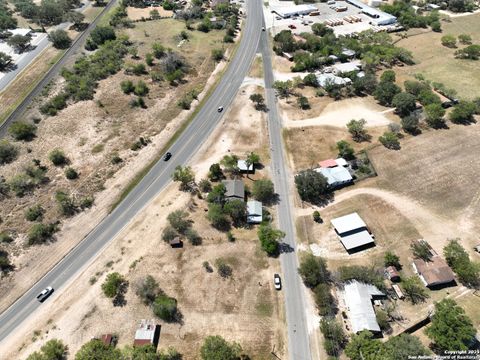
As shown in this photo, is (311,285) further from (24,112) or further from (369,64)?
(24,112)

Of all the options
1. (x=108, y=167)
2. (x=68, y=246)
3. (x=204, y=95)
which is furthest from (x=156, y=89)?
(x=68, y=246)

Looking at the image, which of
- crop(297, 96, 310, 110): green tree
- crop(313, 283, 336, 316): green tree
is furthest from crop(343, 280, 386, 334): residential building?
crop(297, 96, 310, 110): green tree

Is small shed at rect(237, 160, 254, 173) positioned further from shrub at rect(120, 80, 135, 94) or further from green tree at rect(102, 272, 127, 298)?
shrub at rect(120, 80, 135, 94)

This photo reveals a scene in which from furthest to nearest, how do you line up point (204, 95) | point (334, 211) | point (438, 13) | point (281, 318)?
point (438, 13)
point (204, 95)
point (334, 211)
point (281, 318)

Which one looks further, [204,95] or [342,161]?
[204,95]

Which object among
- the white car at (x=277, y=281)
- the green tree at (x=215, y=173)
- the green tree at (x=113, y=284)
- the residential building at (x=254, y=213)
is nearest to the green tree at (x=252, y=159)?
the green tree at (x=215, y=173)
